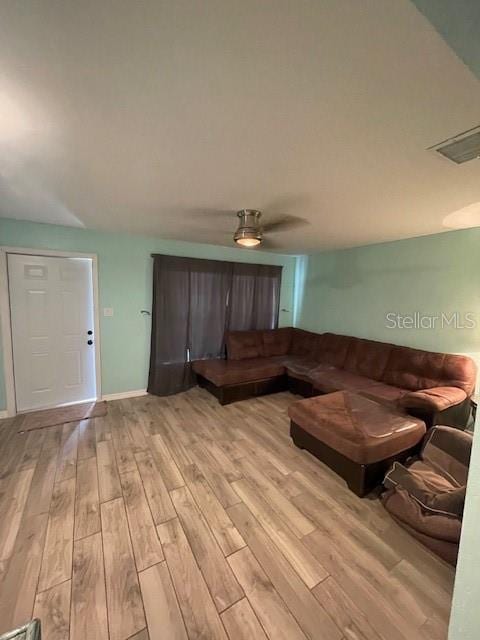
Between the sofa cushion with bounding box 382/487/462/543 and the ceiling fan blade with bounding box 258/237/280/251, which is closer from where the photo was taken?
the sofa cushion with bounding box 382/487/462/543

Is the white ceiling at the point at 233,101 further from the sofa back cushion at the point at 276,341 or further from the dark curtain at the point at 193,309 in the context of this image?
the sofa back cushion at the point at 276,341

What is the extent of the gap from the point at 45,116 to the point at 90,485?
2393mm

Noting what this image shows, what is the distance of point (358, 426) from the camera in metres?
2.06

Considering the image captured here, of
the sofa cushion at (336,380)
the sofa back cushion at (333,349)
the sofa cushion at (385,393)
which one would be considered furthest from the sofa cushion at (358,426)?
the sofa back cushion at (333,349)

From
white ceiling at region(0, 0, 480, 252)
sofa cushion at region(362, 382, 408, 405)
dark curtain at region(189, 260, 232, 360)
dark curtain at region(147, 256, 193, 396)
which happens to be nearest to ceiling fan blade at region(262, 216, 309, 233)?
white ceiling at region(0, 0, 480, 252)

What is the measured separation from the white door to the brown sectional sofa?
1.58 metres

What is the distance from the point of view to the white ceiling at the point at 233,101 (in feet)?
2.34

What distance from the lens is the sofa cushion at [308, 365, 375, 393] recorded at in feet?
10.2

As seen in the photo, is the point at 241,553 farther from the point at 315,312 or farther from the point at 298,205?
the point at 315,312

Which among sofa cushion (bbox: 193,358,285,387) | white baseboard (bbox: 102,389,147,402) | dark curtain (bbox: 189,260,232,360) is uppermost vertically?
dark curtain (bbox: 189,260,232,360)

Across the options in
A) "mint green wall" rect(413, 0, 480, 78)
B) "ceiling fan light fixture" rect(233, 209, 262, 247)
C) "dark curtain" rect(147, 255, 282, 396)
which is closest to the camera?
"mint green wall" rect(413, 0, 480, 78)

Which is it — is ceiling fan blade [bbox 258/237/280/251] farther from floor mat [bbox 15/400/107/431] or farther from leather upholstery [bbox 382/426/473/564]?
floor mat [bbox 15/400/107/431]

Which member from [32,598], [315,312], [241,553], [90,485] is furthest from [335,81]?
[315,312]

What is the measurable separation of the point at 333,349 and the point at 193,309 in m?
2.30
